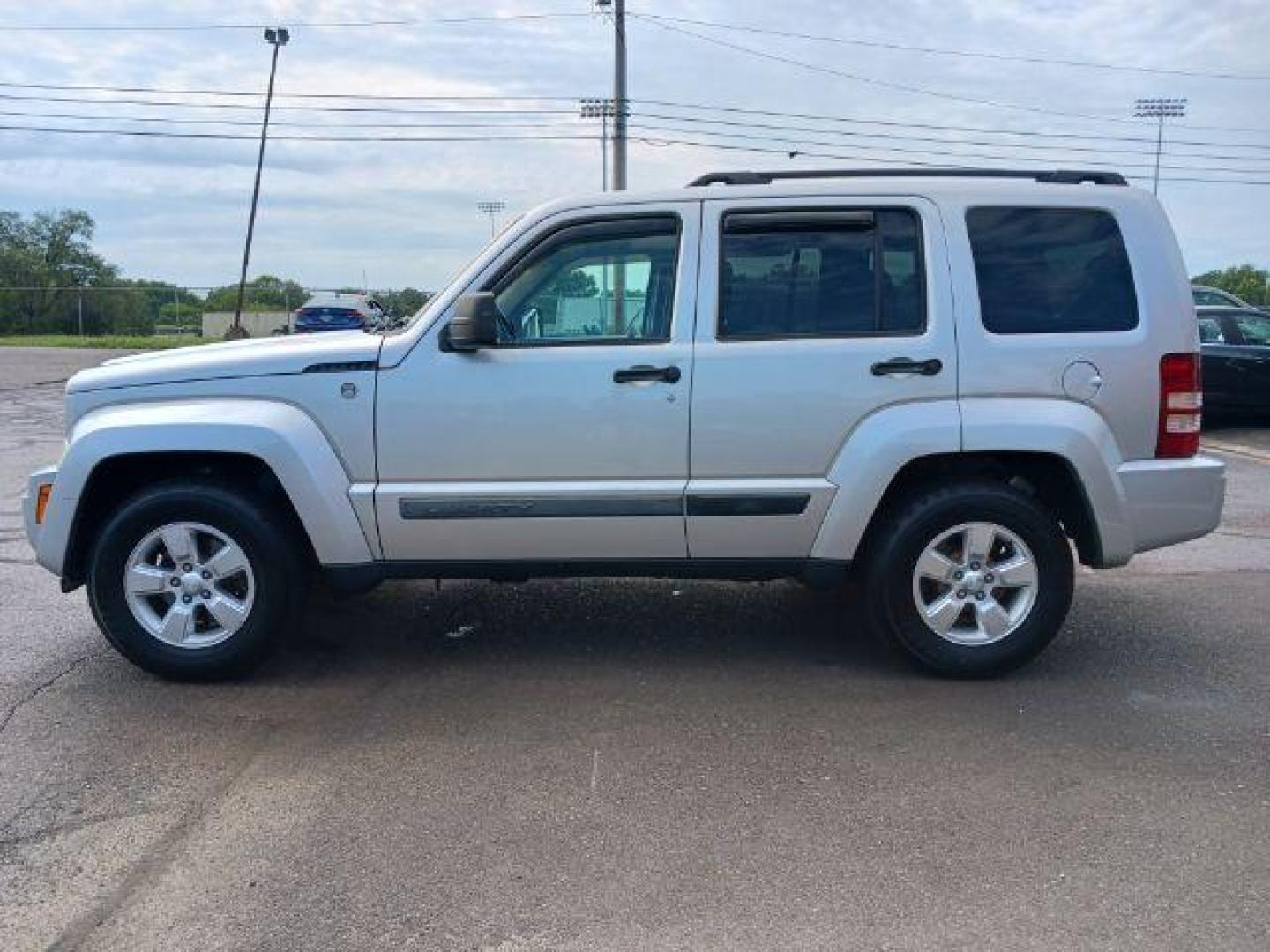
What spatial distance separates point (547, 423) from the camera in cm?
459

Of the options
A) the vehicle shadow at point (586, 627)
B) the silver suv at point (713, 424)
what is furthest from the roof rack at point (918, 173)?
the vehicle shadow at point (586, 627)

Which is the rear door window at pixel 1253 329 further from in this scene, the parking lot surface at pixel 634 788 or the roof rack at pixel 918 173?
the roof rack at pixel 918 173

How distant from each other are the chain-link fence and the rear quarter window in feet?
102

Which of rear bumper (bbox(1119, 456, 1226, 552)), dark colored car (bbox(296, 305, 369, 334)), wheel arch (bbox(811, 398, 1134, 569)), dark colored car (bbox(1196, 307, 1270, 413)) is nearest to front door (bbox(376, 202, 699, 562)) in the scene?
wheel arch (bbox(811, 398, 1134, 569))

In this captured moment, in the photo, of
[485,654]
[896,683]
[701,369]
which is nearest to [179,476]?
[485,654]

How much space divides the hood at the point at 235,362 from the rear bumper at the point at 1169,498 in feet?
10.6

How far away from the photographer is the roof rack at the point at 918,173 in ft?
15.9

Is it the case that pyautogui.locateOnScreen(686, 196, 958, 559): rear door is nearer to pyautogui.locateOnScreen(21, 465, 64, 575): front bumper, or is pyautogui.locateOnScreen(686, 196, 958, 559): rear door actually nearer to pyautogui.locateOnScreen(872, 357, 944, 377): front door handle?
pyautogui.locateOnScreen(872, 357, 944, 377): front door handle

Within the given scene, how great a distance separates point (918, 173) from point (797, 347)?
0.98 meters

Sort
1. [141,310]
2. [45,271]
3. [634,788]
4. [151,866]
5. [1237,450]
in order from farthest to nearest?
[45,271]
[141,310]
[1237,450]
[634,788]
[151,866]

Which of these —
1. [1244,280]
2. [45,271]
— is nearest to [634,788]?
[45,271]

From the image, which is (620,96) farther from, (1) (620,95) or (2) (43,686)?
(2) (43,686)

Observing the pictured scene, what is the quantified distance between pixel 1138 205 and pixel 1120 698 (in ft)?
6.88

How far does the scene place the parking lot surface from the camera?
302 centimetres
